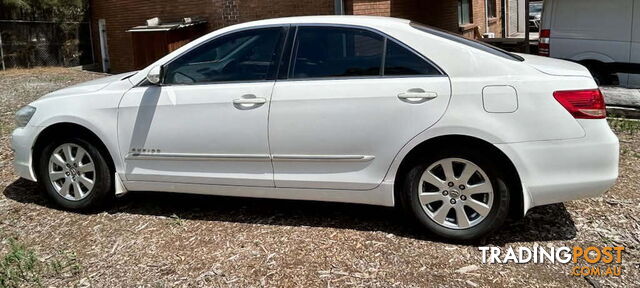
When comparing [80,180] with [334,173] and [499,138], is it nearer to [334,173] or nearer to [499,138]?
[334,173]

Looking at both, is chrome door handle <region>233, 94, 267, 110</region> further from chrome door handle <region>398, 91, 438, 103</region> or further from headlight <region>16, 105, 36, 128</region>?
headlight <region>16, 105, 36, 128</region>

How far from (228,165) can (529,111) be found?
2.13 m

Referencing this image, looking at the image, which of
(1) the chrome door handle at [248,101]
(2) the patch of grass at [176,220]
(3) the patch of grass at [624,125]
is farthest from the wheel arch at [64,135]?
(3) the patch of grass at [624,125]

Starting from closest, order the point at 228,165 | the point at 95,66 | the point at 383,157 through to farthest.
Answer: the point at 383,157, the point at 228,165, the point at 95,66

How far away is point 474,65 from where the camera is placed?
374 cm

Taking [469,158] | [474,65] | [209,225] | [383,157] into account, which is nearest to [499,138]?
[469,158]

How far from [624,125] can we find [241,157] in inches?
208

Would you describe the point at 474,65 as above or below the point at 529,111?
above

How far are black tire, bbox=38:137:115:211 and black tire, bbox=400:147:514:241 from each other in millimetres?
2358

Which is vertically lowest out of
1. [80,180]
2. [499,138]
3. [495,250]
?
[495,250]

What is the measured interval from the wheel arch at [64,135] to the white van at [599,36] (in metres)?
7.46

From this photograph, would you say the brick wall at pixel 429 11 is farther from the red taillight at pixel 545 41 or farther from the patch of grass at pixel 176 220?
Result: the patch of grass at pixel 176 220

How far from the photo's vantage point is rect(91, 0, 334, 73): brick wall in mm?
12453

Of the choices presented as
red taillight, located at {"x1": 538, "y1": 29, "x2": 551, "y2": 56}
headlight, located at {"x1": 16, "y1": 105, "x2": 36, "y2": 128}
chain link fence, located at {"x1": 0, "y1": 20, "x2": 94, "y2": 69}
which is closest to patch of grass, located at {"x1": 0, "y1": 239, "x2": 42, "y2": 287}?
headlight, located at {"x1": 16, "y1": 105, "x2": 36, "y2": 128}
